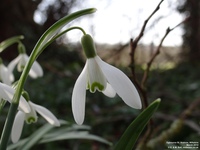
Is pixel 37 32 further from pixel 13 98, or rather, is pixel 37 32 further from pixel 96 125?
pixel 13 98

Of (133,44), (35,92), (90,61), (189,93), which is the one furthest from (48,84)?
(90,61)

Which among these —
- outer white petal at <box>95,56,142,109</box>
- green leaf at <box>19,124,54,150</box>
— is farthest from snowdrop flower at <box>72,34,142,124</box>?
green leaf at <box>19,124,54,150</box>

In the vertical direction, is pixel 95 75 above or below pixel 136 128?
above

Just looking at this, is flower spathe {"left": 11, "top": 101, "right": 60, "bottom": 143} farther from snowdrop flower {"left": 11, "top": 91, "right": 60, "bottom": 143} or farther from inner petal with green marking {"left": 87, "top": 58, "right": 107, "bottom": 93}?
inner petal with green marking {"left": 87, "top": 58, "right": 107, "bottom": 93}

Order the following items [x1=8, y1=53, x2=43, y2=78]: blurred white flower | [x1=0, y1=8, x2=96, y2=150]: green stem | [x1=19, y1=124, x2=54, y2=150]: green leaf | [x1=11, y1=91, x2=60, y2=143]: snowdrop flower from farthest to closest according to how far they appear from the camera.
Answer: [x1=8, y1=53, x2=43, y2=78]: blurred white flower → [x1=19, y1=124, x2=54, y2=150]: green leaf → [x1=11, y1=91, x2=60, y2=143]: snowdrop flower → [x1=0, y1=8, x2=96, y2=150]: green stem

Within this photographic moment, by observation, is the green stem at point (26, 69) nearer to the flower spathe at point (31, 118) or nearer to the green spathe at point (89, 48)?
the green spathe at point (89, 48)

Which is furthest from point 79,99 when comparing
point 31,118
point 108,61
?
point 108,61

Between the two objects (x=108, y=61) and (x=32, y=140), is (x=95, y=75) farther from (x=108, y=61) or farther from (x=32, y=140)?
(x=108, y=61)
